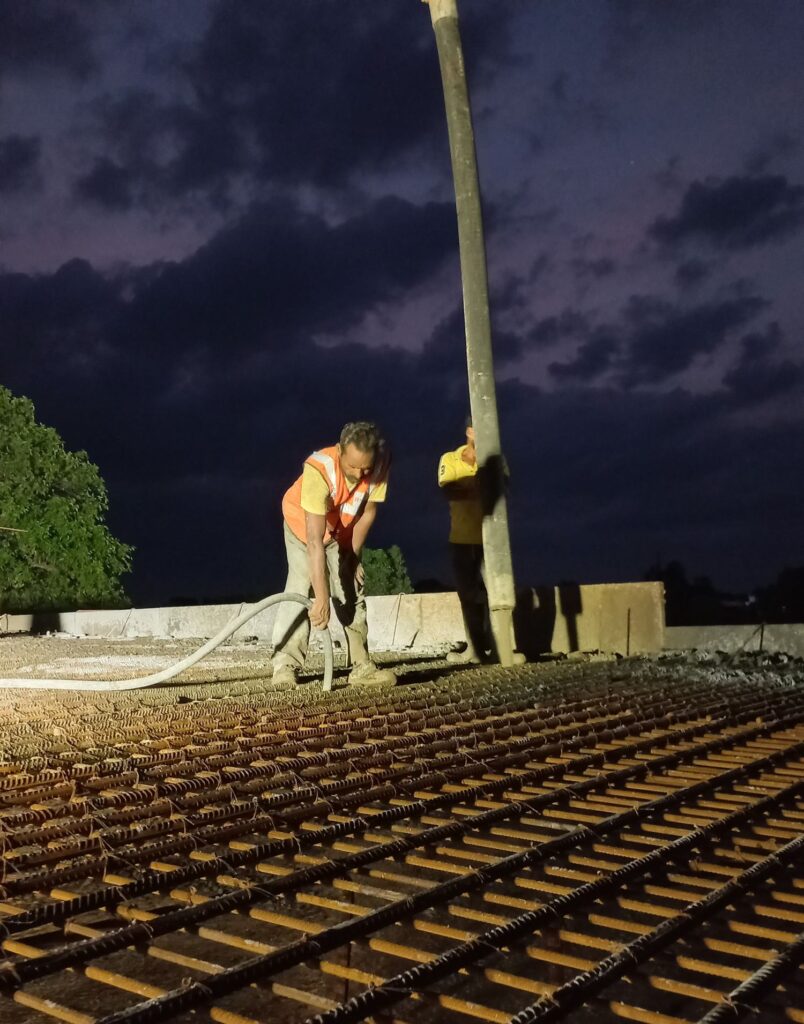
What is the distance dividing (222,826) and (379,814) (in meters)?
0.41

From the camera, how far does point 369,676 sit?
529cm

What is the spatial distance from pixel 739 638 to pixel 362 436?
3.53 meters

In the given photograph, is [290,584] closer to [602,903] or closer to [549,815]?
[549,815]

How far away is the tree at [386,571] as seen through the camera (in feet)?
50.6

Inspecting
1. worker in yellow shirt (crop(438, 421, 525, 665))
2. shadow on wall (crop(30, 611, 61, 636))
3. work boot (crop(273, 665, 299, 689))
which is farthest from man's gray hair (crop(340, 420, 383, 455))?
shadow on wall (crop(30, 611, 61, 636))

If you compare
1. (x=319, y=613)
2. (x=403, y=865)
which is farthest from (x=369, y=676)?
(x=403, y=865)

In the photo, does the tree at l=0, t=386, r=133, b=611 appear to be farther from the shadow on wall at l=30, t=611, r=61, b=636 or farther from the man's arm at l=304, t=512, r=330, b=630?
A: the man's arm at l=304, t=512, r=330, b=630

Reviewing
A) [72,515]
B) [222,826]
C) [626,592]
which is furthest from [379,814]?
[72,515]

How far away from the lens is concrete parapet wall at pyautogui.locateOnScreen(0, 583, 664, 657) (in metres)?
7.04

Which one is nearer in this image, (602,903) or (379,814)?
(602,903)

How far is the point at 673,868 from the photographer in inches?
86.1

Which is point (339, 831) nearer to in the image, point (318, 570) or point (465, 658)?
point (318, 570)

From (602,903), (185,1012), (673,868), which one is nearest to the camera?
(185,1012)

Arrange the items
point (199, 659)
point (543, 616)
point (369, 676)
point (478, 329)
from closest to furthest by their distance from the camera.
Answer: point (199, 659) < point (369, 676) < point (478, 329) < point (543, 616)
